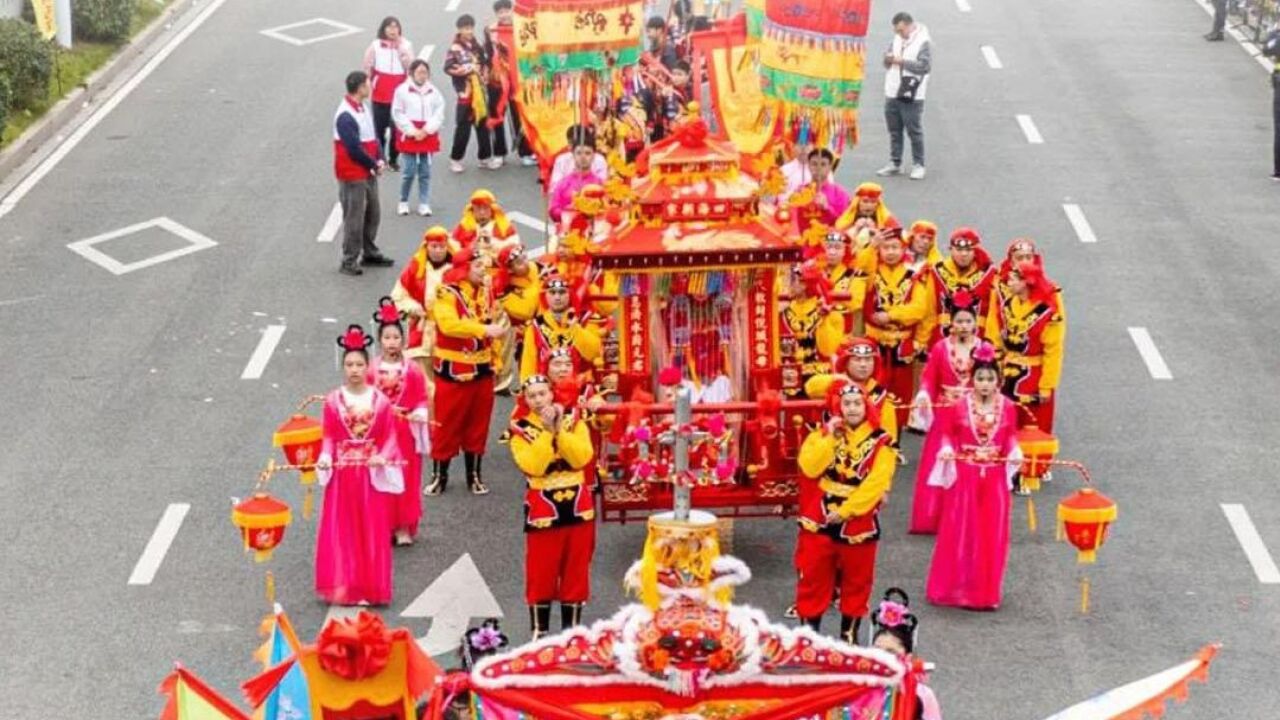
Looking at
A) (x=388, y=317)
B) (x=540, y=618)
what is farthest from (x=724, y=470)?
(x=388, y=317)

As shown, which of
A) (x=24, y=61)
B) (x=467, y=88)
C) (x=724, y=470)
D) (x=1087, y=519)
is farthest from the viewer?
(x=24, y=61)

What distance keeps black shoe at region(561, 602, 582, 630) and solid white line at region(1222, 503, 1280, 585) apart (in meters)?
4.70

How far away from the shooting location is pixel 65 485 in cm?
1805

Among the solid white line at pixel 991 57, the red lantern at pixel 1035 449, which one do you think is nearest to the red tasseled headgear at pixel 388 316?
the red lantern at pixel 1035 449

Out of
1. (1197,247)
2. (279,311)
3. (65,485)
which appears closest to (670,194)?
(65,485)

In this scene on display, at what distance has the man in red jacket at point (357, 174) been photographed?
73.0 feet

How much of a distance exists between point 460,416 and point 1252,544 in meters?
5.73

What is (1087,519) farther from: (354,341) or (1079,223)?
(1079,223)

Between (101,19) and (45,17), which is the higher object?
(45,17)

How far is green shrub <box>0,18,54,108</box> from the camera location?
2638 cm

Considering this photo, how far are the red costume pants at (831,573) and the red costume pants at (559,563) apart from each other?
1331mm

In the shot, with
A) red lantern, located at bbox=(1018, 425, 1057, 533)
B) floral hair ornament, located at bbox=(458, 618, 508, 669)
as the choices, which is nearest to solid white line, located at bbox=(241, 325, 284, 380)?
red lantern, located at bbox=(1018, 425, 1057, 533)

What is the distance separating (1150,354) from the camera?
69.3 feet

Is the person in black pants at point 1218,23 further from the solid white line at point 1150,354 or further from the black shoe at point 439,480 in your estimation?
the black shoe at point 439,480
